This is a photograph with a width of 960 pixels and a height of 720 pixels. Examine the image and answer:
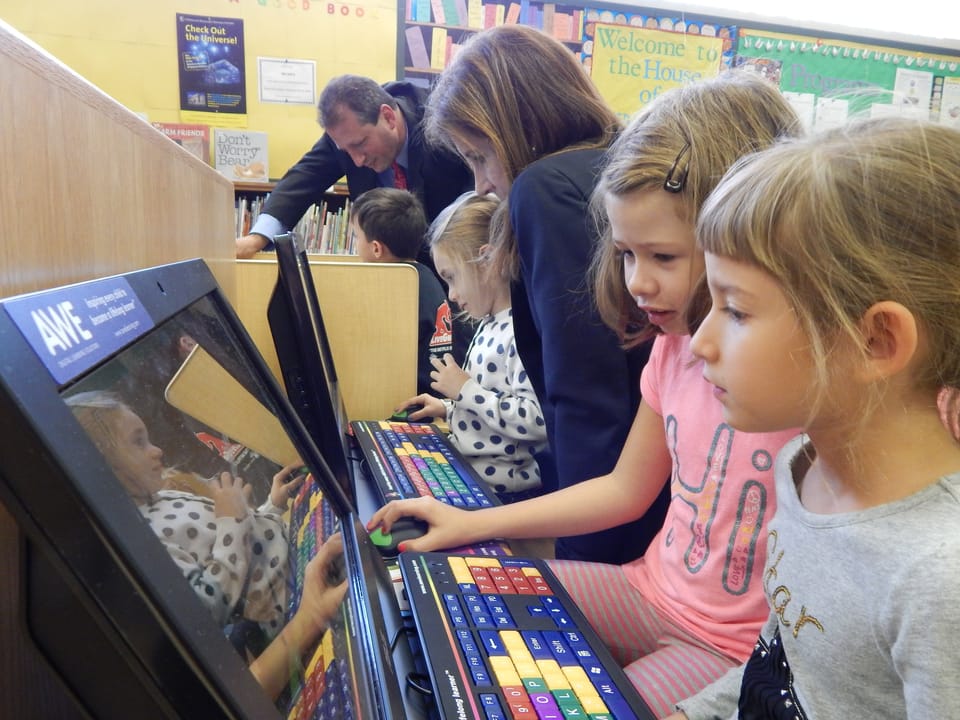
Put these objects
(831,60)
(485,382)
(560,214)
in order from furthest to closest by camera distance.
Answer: (831,60) < (485,382) < (560,214)

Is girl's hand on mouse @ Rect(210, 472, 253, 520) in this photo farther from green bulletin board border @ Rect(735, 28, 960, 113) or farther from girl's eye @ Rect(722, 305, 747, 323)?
green bulletin board border @ Rect(735, 28, 960, 113)

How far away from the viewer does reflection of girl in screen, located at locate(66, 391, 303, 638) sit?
0.26 m

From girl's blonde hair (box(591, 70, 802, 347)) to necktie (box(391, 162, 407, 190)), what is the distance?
1.71m

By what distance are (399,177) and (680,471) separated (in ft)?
6.28

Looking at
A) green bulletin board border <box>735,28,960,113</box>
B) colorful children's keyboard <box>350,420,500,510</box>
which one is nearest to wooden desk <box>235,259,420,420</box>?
colorful children's keyboard <box>350,420,500,510</box>

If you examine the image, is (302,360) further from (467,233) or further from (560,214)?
(467,233)

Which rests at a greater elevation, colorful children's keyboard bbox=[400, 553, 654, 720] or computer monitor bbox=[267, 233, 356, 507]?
computer monitor bbox=[267, 233, 356, 507]

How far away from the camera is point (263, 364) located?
65 centimetres

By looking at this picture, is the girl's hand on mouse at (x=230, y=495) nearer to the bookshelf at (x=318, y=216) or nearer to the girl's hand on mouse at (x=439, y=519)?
the girl's hand on mouse at (x=439, y=519)

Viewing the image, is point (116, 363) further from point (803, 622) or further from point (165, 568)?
point (803, 622)

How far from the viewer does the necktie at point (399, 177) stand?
2.46 m

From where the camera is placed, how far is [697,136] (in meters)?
0.76

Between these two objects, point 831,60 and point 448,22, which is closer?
point 448,22

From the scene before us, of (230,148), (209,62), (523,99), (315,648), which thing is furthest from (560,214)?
(209,62)
